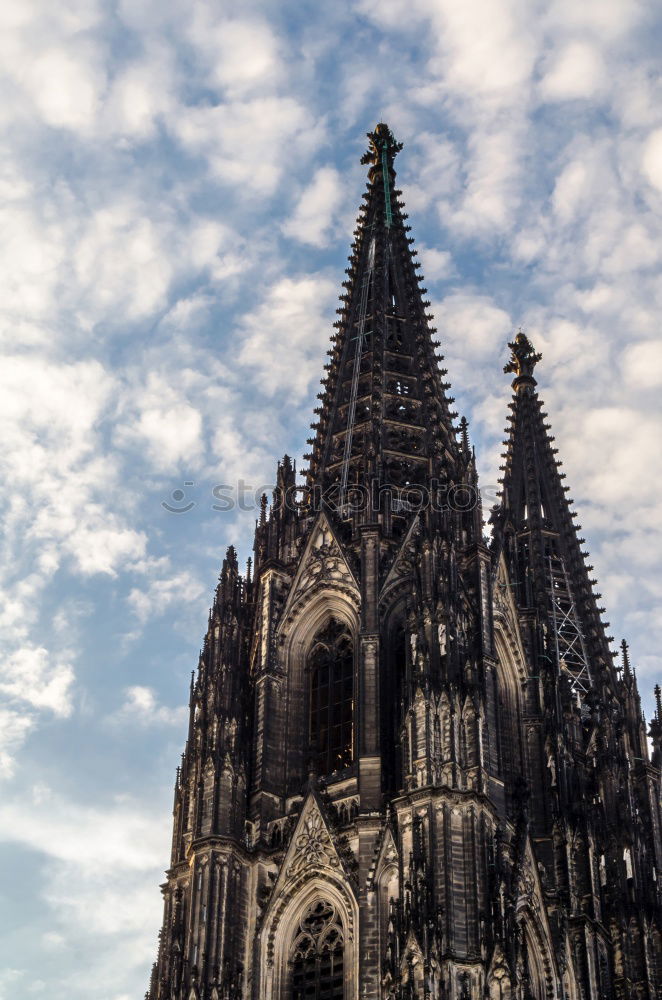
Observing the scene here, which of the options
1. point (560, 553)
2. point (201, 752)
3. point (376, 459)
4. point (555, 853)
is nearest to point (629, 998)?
point (555, 853)

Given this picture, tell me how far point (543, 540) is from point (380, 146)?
1852 cm

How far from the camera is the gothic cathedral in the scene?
48781mm

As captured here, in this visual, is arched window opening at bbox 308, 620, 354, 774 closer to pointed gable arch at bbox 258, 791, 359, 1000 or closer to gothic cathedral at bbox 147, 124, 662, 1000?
gothic cathedral at bbox 147, 124, 662, 1000

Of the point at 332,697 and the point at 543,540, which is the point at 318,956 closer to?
the point at 332,697

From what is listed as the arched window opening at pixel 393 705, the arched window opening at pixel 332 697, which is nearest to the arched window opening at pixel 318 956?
the arched window opening at pixel 393 705

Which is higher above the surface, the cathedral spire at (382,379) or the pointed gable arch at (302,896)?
the cathedral spire at (382,379)

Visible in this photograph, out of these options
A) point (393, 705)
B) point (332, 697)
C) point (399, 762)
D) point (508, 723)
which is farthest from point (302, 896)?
point (508, 723)

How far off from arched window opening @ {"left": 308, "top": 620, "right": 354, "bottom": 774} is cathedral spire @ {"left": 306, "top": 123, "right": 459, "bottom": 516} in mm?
5850

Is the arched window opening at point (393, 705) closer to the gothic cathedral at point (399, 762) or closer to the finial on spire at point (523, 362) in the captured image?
the gothic cathedral at point (399, 762)

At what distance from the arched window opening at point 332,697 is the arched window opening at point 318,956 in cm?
485

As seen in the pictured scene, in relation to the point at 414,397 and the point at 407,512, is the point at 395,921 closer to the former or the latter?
the point at 407,512

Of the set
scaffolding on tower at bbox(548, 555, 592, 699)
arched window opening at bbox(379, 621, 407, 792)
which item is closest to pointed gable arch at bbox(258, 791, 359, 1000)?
arched window opening at bbox(379, 621, 407, 792)

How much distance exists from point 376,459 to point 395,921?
18637 mm

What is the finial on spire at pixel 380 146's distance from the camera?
7931cm
